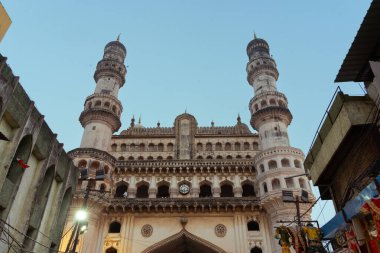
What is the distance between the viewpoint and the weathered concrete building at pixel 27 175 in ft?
44.3

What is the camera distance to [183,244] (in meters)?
31.2

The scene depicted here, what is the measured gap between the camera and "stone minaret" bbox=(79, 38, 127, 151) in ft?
115

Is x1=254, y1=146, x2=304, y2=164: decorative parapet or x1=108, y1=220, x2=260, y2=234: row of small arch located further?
x1=254, y1=146, x2=304, y2=164: decorative parapet

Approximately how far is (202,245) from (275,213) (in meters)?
7.04

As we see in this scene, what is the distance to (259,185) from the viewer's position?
3180 centimetres

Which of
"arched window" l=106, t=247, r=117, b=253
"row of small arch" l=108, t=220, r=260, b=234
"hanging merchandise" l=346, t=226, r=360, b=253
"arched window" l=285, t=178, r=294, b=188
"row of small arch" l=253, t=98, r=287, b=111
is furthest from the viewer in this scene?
"row of small arch" l=253, t=98, r=287, b=111

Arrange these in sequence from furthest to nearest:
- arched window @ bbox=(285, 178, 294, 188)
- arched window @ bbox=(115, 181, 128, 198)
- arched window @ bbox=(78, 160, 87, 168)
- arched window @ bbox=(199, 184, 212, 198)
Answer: arched window @ bbox=(199, 184, 212, 198) → arched window @ bbox=(115, 181, 128, 198) → arched window @ bbox=(78, 160, 87, 168) → arched window @ bbox=(285, 178, 294, 188)

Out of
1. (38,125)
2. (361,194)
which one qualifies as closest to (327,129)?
(361,194)

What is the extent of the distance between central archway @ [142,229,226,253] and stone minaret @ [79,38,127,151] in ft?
37.9

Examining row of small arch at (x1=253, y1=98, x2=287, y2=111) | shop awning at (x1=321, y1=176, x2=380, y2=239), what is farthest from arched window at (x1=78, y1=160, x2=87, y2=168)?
shop awning at (x1=321, y1=176, x2=380, y2=239)

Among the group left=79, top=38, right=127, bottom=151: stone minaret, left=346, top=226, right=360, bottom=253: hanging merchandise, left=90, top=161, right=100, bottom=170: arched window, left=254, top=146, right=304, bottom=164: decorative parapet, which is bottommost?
left=346, top=226, right=360, bottom=253: hanging merchandise

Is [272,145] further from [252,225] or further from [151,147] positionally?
[151,147]

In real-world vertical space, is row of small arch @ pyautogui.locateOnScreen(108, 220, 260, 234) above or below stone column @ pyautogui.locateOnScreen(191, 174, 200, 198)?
below

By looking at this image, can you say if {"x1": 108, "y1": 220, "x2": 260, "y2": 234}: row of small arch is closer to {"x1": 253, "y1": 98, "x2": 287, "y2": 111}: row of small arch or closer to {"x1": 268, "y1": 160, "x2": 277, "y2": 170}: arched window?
{"x1": 268, "y1": 160, "x2": 277, "y2": 170}: arched window
